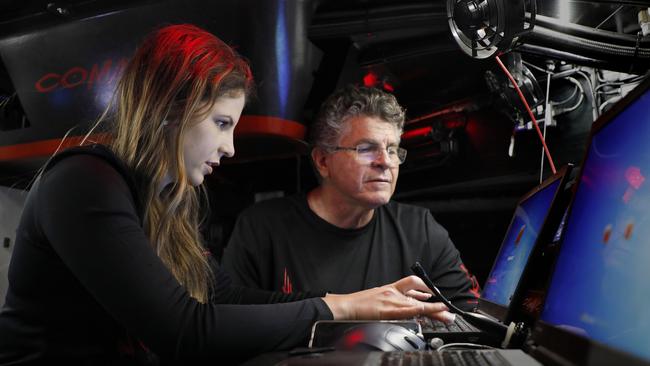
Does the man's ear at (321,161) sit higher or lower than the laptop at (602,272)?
lower

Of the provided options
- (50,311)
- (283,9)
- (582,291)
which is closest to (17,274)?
(50,311)

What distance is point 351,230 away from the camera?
186 cm

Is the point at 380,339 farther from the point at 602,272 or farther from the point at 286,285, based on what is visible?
the point at 286,285

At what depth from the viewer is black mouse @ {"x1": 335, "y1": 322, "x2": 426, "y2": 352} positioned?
2.65 ft

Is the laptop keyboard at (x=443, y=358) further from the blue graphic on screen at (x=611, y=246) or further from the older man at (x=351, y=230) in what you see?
the older man at (x=351, y=230)

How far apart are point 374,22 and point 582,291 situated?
197 cm

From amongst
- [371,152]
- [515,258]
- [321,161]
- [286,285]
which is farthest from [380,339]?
[321,161]

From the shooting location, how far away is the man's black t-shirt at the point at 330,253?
1.77m

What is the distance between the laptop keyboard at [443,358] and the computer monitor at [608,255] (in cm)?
7

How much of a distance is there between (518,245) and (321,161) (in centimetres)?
99

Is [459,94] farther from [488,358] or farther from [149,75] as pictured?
[488,358]

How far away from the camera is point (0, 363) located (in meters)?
0.88

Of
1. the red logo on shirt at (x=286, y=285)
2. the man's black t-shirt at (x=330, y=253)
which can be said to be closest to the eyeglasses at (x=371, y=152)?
the man's black t-shirt at (x=330, y=253)

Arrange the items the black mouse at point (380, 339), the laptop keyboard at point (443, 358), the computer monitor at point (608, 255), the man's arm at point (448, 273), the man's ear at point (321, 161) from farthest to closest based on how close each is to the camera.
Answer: the man's ear at point (321, 161)
the man's arm at point (448, 273)
the black mouse at point (380, 339)
the laptop keyboard at point (443, 358)
the computer monitor at point (608, 255)
